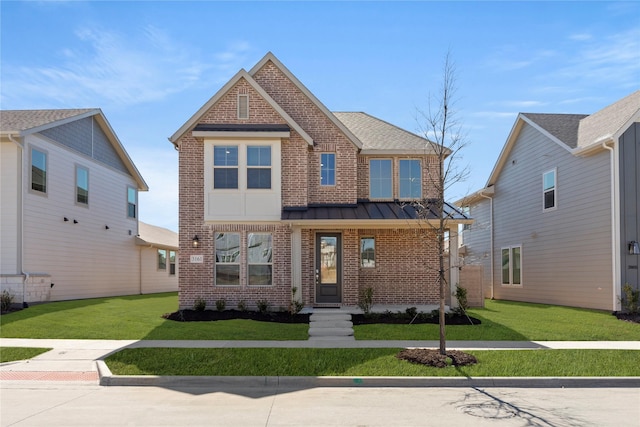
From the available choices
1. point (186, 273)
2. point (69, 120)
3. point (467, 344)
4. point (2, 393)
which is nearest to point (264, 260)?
point (186, 273)

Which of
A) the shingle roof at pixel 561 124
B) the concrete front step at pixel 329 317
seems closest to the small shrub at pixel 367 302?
the concrete front step at pixel 329 317

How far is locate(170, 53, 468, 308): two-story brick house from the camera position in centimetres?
1638

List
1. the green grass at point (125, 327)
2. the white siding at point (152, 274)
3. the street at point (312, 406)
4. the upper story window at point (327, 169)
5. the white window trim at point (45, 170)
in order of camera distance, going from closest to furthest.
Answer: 1. the street at point (312, 406)
2. the green grass at point (125, 327)
3. the upper story window at point (327, 169)
4. the white window trim at point (45, 170)
5. the white siding at point (152, 274)

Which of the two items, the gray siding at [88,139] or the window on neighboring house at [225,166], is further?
the gray siding at [88,139]

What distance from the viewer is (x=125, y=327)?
539 inches

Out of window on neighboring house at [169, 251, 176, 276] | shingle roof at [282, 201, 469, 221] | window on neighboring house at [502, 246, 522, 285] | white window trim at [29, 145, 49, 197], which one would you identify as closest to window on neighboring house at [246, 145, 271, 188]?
shingle roof at [282, 201, 469, 221]

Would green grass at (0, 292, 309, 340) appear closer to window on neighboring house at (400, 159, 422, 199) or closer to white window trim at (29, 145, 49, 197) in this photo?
white window trim at (29, 145, 49, 197)

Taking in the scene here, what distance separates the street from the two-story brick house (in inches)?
306

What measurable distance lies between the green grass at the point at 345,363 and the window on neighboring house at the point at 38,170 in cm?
1115

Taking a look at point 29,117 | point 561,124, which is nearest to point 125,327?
point 29,117

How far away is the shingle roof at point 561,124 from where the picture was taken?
19.5m

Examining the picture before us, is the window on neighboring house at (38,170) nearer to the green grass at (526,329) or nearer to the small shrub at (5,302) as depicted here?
the small shrub at (5,302)

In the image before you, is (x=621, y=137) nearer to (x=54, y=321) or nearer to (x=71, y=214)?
(x=54, y=321)

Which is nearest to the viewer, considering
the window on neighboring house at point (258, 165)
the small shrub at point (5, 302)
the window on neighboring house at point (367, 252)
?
the small shrub at point (5, 302)
